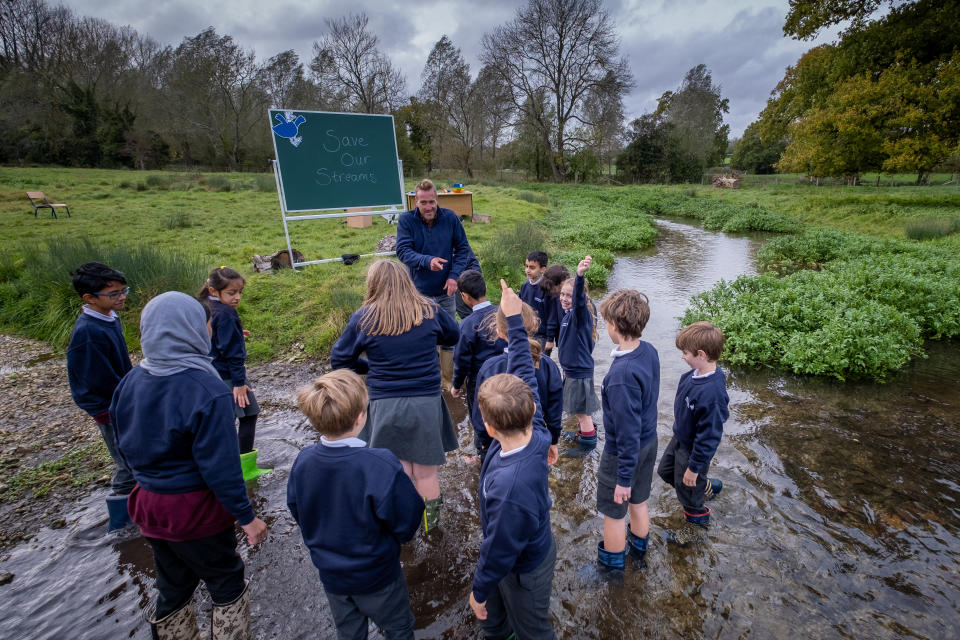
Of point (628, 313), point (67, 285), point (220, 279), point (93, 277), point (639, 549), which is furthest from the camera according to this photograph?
point (67, 285)

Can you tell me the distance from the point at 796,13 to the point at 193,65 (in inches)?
1718

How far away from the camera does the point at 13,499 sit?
374cm

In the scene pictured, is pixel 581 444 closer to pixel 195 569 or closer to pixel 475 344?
pixel 475 344

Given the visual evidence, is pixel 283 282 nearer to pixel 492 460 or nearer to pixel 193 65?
pixel 492 460

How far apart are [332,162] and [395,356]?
7.93 meters

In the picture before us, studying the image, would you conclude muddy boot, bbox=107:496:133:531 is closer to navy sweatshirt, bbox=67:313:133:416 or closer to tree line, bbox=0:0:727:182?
navy sweatshirt, bbox=67:313:133:416

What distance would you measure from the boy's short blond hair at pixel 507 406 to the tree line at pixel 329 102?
40.0 metres

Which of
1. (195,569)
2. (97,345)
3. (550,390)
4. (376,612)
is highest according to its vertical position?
(97,345)

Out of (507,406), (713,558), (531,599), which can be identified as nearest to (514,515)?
(507,406)

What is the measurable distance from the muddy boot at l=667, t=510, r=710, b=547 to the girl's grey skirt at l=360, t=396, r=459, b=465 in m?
1.92

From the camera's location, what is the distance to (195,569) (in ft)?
7.27

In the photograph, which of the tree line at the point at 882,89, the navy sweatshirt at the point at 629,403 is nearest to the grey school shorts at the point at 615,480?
the navy sweatshirt at the point at 629,403

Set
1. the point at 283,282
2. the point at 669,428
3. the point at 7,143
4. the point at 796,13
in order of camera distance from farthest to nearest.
→ 1. the point at 7,143
2. the point at 796,13
3. the point at 283,282
4. the point at 669,428

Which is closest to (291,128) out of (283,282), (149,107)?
(283,282)
